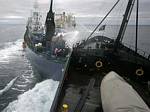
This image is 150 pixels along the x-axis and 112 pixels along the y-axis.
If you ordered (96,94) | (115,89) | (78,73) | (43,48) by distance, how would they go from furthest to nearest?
(43,48)
(78,73)
(96,94)
(115,89)

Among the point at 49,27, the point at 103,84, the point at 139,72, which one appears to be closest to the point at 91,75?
the point at 139,72

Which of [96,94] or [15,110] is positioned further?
[15,110]

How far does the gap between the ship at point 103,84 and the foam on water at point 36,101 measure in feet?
21.3

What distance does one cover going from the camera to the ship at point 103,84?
1119cm

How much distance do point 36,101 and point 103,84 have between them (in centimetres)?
1407

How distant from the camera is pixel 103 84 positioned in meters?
13.9

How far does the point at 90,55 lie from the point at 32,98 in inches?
416

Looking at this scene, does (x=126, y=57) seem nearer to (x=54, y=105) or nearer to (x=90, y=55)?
(x=90, y=55)

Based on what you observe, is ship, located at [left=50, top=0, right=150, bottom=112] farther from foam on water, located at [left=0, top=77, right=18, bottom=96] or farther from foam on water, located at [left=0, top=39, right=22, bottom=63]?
foam on water, located at [left=0, top=39, right=22, bottom=63]

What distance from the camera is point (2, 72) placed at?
150 ft

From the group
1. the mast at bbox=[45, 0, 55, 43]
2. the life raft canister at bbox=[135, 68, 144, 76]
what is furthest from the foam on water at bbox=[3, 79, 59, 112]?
the mast at bbox=[45, 0, 55, 43]

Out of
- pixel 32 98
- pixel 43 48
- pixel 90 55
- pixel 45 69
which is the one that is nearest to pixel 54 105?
pixel 90 55

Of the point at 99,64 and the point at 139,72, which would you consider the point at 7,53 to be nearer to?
the point at 99,64

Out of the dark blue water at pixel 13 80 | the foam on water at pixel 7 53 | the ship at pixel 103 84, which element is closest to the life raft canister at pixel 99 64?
the ship at pixel 103 84
